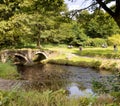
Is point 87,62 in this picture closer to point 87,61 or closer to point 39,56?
point 87,61

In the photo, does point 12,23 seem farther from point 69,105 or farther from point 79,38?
point 79,38

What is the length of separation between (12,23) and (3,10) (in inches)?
63.4

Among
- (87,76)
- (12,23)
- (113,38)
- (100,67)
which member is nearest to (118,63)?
(100,67)

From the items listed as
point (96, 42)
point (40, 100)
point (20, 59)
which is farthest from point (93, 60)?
point (40, 100)

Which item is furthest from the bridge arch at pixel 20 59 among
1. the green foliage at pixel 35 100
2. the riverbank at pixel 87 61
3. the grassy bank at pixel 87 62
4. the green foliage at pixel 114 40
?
the green foliage at pixel 35 100

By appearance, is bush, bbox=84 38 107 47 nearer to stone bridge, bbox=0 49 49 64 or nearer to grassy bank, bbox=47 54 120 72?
stone bridge, bbox=0 49 49 64

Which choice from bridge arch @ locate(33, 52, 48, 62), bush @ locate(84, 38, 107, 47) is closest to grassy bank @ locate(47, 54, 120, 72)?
bridge arch @ locate(33, 52, 48, 62)

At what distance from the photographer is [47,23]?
51250 millimetres

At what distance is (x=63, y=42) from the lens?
2554 inches

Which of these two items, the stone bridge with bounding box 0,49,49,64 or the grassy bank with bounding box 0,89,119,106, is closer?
the grassy bank with bounding box 0,89,119,106

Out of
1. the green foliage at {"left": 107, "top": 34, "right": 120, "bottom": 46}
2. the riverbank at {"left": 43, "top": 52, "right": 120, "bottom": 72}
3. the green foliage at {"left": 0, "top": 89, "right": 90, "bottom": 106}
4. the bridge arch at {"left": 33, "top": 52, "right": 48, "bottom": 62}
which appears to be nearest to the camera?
the green foliage at {"left": 0, "top": 89, "right": 90, "bottom": 106}

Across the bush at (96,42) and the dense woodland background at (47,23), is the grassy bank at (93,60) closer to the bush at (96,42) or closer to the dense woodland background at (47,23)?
the dense woodland background at (47,23)

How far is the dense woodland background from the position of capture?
11125 mm

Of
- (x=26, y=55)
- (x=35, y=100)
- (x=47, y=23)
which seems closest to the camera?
(x=35, y=100)
